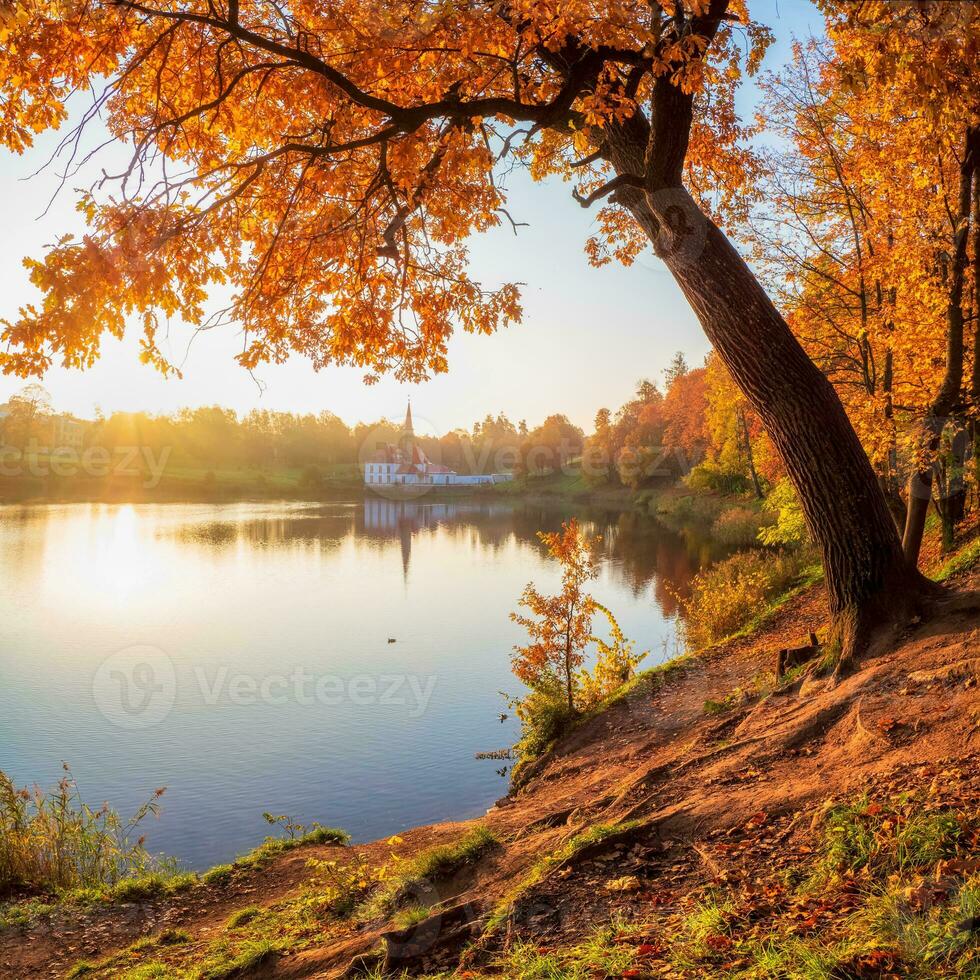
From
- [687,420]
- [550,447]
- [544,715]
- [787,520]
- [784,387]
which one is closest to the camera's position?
[784,387]

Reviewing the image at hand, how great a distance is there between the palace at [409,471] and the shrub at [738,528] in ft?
197

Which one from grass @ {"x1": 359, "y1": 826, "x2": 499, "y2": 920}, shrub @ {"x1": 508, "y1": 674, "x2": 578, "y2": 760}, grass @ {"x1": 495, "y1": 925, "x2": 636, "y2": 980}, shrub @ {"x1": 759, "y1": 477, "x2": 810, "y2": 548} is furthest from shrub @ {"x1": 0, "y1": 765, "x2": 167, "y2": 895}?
shrub @ {"x1": 759, "y1": 477, "x2": 810, "y2": 548}

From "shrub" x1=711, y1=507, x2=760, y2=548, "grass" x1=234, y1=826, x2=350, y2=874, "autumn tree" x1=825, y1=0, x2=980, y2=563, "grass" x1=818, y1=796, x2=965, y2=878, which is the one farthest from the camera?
"shrub" x1=711, y1=507, x2=760, y2=548

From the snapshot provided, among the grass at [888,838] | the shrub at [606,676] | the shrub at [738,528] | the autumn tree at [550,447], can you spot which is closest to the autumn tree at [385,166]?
the grass at [888,838]

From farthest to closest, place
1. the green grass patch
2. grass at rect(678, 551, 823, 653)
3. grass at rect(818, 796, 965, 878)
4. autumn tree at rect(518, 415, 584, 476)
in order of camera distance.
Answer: autumn tree at rect(518, 415, 584, 476)
grass at rect(678, 551, 823, 653)
the green grass patch
grass at rect(818, 796, 965, 878)

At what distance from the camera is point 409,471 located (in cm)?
10412

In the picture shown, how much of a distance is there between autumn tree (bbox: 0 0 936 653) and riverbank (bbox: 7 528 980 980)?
141 centimetres

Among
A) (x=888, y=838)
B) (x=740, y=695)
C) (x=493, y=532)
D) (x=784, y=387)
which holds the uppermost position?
(x=784, y=387)

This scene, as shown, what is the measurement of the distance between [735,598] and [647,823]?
978 centimetres

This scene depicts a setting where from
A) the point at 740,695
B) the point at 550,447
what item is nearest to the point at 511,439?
the point at 550,447

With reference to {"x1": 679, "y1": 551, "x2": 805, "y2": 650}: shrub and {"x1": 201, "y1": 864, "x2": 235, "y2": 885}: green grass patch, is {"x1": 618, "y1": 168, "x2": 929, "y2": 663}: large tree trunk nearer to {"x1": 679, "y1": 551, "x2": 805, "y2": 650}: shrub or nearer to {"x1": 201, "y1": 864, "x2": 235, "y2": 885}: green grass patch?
{"x1": 201, "y1": 864, "x2": 235, "y2": 885}: green grass patch

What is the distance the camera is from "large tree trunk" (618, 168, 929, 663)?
19.8 feet

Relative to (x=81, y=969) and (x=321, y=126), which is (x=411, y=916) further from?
(x=321, y=126)

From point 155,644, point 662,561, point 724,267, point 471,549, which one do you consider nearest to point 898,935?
point 724,267
